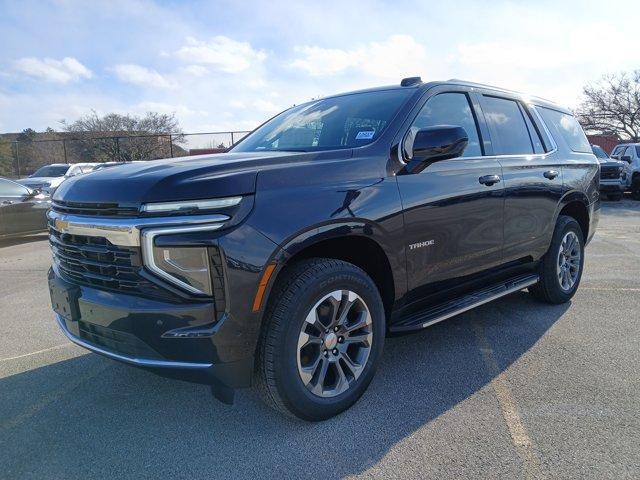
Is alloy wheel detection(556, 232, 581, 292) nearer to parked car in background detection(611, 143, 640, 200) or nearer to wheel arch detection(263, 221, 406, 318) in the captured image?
wheel arch detection(263, 221, 406, 318)

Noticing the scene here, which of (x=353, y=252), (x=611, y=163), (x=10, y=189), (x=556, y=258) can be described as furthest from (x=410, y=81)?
(x=611, y=163)

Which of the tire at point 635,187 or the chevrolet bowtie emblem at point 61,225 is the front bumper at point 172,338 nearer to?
the chevrolet bowtie emblem at point 61,225

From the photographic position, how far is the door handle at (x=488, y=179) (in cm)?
369

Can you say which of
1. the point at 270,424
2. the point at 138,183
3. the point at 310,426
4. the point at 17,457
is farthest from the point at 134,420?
the point at 138,183

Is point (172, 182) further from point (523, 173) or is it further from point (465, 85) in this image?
point (523, 173)

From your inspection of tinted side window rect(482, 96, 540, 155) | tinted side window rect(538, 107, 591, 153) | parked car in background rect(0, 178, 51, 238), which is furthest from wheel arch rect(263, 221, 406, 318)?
parked car in background rect(0, 178, 51, 238)

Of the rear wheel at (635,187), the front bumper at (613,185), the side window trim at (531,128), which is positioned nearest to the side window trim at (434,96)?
the side window trim at (531,128)

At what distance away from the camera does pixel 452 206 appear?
3.41 meters

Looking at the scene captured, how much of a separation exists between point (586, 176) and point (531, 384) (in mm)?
2789

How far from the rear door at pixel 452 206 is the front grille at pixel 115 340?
164 cm

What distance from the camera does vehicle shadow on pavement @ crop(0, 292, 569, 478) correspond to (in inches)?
97.6

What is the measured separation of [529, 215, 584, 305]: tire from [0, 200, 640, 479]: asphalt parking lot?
1.66 ft

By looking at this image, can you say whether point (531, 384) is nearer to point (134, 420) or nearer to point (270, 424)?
point (270, 424)

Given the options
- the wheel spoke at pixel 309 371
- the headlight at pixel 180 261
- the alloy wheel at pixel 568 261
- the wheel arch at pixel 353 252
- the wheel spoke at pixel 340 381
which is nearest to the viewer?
the headlight at pixel 180 261
